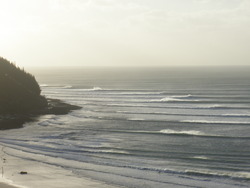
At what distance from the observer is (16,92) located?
192ft

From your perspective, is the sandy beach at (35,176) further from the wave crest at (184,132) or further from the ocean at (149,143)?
the wave crest at (184,132)

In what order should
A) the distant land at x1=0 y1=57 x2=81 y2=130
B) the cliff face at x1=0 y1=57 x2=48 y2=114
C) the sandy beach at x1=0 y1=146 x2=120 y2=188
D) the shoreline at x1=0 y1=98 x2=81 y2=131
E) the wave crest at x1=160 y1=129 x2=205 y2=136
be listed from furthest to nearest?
1. the cliff face at x1=0 y1=57 x2=48 y2=114
2. the distant land at x1=0 y1=57 x2=81 y2=130
3. the shoreline at x1=0 y1=98 x2=81 y2=131
4. the wave crest at x1=160 y1=129 x2=205 y2=136
5. the sandy beach at x1=0 y1=146 x2=120 y2=188

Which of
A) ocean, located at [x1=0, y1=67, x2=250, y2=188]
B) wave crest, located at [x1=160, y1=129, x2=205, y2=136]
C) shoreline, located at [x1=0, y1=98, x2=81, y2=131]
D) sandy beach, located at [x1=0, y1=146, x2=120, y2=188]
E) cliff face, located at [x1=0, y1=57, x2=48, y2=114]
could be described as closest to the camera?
sandy beach, located at [x1=0, y1=146, x2=120, y2=188]

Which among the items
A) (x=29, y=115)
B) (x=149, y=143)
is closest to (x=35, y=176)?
(x=149, y=143)

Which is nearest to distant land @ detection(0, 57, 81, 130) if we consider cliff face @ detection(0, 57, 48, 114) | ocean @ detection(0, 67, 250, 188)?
cliff face @ detection(0, 57, 48, 114)

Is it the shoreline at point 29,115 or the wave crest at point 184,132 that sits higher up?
the shoreline at point 29,115

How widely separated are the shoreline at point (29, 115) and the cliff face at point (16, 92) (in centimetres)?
177

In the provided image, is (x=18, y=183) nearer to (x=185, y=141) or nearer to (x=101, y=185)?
(x=101, y=185)

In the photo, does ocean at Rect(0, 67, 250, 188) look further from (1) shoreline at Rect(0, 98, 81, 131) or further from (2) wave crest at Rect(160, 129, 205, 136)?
(1) shoreline at Rect(0, 98, 81, 131)

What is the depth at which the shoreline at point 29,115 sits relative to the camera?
1827 inches

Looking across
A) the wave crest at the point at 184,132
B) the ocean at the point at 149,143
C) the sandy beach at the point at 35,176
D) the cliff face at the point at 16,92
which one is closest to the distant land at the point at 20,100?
the cliff face at the point at 16,92

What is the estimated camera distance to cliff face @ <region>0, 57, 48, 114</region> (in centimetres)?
5590

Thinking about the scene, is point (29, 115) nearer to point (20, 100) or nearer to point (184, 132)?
point (20, 100)

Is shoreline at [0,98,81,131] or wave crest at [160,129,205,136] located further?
shoreline at [0,98,81,131]
